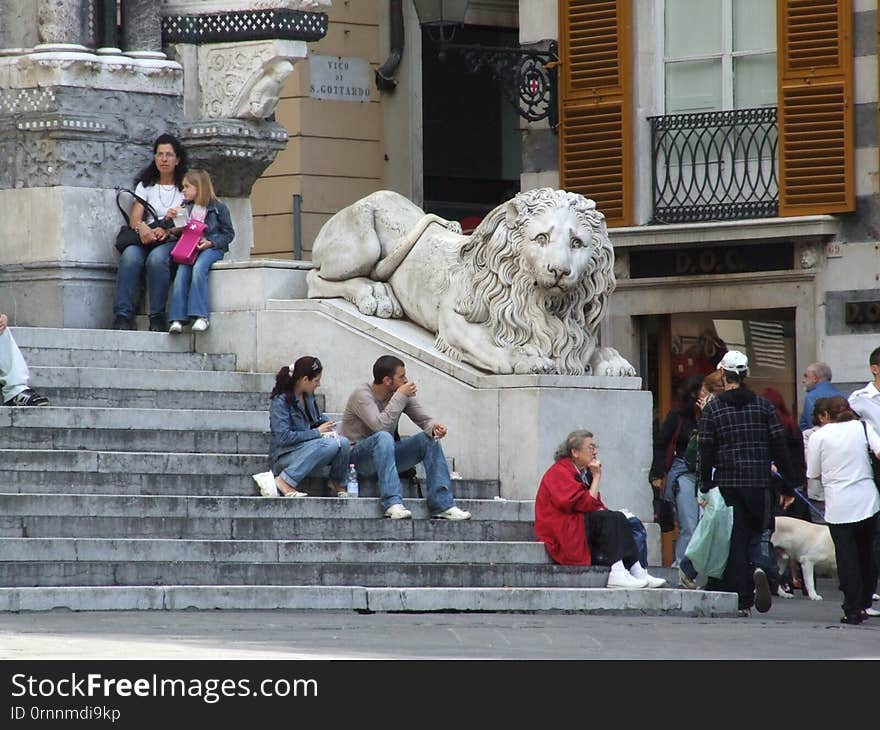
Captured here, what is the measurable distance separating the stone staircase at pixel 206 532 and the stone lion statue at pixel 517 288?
3.12 ft

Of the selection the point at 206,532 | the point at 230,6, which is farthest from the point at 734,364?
the point at 230,6

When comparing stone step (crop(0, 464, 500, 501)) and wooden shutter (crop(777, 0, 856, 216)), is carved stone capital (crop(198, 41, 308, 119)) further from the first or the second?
wooden shutter (crop(777, 0, 856, 216))

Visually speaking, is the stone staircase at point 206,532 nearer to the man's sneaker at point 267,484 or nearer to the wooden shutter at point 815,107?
the man's sneaker at point 267,484

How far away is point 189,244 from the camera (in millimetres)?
19797

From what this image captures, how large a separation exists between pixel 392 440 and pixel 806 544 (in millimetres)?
4049

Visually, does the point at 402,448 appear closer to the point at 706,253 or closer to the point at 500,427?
the point at 500,427

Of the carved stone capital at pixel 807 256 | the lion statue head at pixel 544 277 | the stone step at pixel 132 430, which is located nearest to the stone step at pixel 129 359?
the stone step at pixel 132 430

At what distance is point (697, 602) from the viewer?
55.5 feet

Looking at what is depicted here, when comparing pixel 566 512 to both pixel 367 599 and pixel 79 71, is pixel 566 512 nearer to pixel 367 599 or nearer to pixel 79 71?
pixel 367 599

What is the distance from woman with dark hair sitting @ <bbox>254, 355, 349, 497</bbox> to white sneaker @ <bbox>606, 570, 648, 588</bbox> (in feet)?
5.14

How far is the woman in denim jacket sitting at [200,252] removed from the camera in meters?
19.6

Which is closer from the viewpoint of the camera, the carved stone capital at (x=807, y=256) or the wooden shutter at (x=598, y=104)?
the carved stone capital at (x=807, y=256)

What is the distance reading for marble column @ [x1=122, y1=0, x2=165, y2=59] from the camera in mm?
20812

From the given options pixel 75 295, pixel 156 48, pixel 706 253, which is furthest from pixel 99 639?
pixel 706 253
